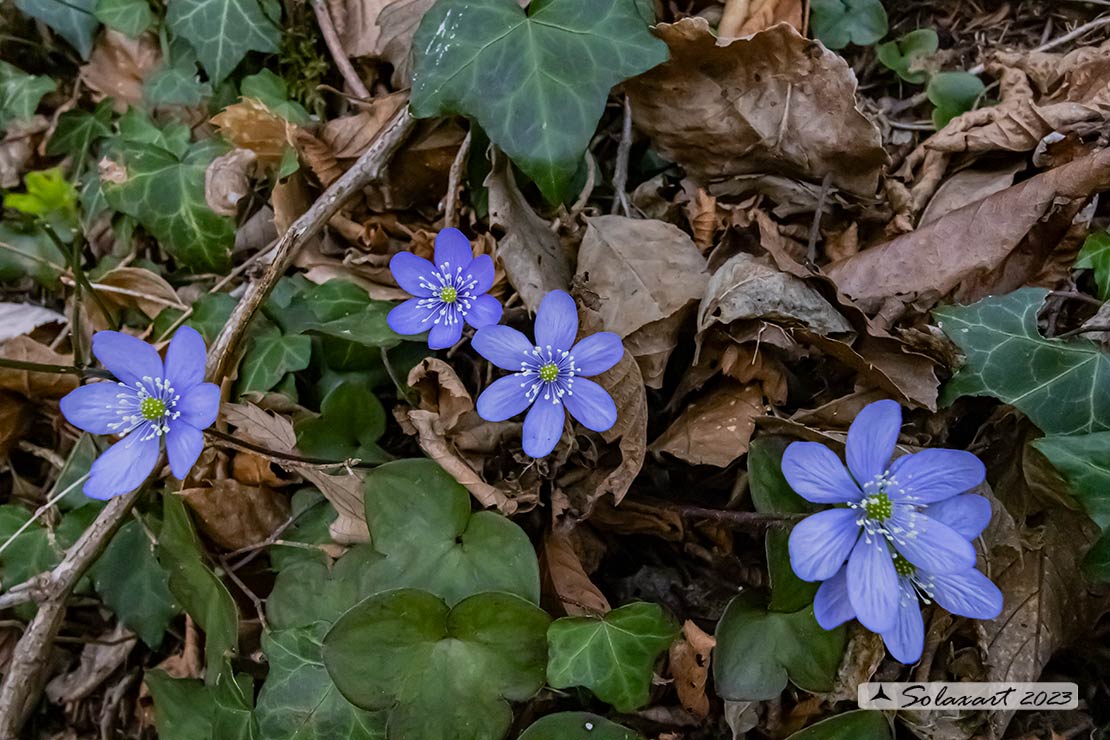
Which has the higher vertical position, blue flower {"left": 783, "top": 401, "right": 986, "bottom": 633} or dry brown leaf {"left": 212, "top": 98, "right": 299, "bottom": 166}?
dry brown leaf {"left": 212, "top": 98, "right": 299, "bottom": 166}

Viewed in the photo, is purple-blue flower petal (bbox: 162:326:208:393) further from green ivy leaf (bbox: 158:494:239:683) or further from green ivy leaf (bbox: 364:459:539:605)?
green ivy leaf (bbox: 364:459:539:605)

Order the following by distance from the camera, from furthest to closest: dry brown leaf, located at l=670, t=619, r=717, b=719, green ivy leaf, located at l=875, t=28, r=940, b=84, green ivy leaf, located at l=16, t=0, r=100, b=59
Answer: green ivy leaf, located at l=16, t=0, r=100, b=59 → green ivy leaf, located at l=875, t=28, r=940, b=84 → dry brown leaf, located at l=670, t=619, r=717, b=719

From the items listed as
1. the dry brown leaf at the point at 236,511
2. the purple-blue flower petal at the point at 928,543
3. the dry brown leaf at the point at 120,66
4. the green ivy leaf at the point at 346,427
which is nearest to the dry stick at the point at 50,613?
the dry brown leaf at the point at 236,511

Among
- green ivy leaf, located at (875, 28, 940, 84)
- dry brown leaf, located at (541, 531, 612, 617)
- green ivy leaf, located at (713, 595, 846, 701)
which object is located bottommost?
dry brown leaf, located at (541, 531, 612, 617)

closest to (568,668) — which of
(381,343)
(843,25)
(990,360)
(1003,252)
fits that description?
(381,343)

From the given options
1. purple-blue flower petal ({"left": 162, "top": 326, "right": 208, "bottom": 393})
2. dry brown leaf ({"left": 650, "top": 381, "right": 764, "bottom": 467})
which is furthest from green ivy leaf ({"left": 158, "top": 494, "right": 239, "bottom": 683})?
dry brown leaf ({"left": 650, "top": 381, "right": 764, "bottom": 467})

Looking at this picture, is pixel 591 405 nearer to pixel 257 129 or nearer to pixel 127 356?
pixel 127 356

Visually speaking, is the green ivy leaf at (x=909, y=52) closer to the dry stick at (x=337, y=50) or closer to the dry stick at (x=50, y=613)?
the dry stick at (x=337, y=50)
